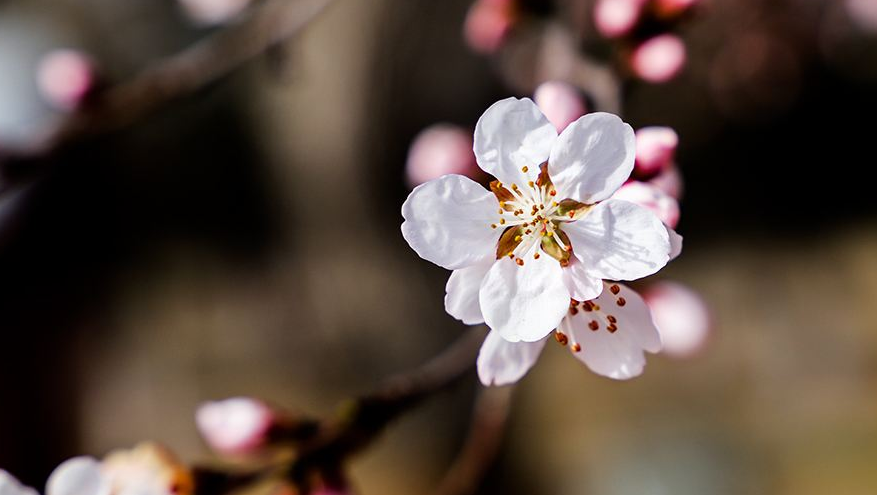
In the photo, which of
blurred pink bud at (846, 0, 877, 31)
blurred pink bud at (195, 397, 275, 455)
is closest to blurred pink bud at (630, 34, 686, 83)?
blurred pink bud at (195, 397, 275, 455)

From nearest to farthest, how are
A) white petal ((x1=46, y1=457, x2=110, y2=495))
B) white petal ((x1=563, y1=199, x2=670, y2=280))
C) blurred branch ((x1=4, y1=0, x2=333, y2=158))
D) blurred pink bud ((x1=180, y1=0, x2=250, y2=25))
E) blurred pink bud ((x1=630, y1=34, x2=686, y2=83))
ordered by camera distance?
white petal ((x1=563, y1=199, x2=670, y2=280)) → white petal ((x1=46, y1=457, x2=110, y2=495)) → blurred pink bud ((x1=630, y1=34, x2=686, y2=83)) → blurred branch ((x1=4, y1=0, x2=333, y2=158)) → blurred pink bud ((x1=180, y1=0, x2=250, y2=25))

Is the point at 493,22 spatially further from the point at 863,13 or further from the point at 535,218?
the point at 863,13

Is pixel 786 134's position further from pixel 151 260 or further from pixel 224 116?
pixel 151 260

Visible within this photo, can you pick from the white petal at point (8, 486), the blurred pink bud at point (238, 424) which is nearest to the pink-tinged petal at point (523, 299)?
the blurred pink bud at point (238, 424)

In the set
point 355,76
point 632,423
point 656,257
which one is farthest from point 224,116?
point 656,257

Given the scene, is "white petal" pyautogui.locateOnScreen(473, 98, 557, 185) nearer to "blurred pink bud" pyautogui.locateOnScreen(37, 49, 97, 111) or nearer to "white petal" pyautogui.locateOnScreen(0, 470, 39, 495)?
"white petal" pyautogui.locateOnScreen(0, 470, 39, 495)

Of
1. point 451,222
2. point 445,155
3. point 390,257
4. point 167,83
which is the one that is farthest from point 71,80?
point 390,257
